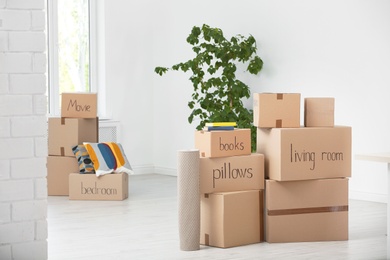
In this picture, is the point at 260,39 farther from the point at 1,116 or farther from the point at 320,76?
the point at 1,116

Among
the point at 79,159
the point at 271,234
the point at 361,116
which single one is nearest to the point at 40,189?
the point at 271,234

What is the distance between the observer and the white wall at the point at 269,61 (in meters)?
6.29

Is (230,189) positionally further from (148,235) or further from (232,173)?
(148,235)

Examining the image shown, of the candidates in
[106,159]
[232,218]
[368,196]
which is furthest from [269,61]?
[232,218]

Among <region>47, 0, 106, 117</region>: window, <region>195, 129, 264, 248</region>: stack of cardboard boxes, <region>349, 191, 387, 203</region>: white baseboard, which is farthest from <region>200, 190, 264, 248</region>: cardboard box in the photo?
<region>47, 0, 106, 117</region>: window

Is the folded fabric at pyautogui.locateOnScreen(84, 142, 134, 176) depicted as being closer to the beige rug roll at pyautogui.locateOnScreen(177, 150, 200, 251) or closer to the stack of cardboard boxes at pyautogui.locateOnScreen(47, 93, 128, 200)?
the stack of cardboard boxes at pyautogui.locateOnScreen(47, 93, 128, 200)

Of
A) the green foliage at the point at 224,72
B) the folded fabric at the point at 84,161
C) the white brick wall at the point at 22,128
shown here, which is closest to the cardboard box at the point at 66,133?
the folded fabric at the point at 84,161

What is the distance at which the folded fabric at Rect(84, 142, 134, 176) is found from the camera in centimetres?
646

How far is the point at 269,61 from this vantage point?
7184mm

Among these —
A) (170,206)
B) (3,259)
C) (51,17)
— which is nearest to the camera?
(3,259)

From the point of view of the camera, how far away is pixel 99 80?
8.47m

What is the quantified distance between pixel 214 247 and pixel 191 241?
0.19m

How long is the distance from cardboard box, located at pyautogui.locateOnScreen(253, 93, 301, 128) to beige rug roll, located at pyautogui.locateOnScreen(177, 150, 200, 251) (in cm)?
57

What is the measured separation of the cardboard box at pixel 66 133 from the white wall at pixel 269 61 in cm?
167
